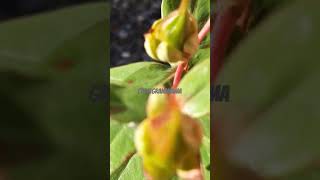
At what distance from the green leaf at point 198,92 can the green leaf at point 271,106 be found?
0.13ft

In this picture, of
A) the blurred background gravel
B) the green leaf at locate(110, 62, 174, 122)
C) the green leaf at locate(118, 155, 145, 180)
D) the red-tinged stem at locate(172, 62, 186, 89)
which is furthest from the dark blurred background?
the green leaf at locate(118, 155, 145, 180)

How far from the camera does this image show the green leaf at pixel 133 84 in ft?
5.95

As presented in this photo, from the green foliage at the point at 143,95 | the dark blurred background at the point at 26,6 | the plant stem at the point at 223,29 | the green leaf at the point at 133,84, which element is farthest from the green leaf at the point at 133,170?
the dark blurred background at the point at 26,6

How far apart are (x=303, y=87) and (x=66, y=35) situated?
809 millimetres

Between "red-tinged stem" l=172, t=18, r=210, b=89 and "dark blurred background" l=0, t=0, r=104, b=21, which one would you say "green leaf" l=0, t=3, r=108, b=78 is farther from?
"red-tinged stem" l=172, t=18, r=210, b=89

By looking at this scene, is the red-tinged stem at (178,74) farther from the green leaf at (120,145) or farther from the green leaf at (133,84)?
the green leaf at (120,145)

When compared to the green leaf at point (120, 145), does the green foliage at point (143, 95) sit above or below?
above

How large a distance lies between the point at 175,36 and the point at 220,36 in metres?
0.15

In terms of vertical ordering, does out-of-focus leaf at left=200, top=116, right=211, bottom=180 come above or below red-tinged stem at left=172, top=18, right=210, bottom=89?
below

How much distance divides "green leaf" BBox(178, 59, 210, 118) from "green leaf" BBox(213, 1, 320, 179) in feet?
0.13

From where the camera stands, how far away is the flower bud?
1747mm

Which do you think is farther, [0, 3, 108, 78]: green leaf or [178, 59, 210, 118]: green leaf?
[0, 3, 108, 78]: green leaf

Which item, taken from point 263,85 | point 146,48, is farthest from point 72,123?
point 263,85

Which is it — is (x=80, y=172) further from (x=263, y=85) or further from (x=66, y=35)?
(x=263, y=85)
